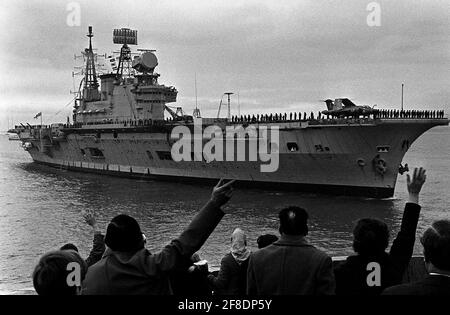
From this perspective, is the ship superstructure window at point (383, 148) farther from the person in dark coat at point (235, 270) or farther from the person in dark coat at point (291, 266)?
the person in dark coat at point (291, 266)

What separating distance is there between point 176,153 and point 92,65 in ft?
63.6

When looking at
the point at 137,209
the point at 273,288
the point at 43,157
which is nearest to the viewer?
the point at 273,288

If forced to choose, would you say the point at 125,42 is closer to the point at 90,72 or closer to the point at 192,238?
the point at 90,72

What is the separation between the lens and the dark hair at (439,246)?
7.45 feet

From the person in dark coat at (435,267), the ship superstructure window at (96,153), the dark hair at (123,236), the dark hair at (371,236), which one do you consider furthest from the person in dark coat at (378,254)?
the ship superstructure window at (96,153)

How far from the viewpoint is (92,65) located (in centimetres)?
4306

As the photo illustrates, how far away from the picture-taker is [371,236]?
282 cm

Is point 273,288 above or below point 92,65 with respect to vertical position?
below

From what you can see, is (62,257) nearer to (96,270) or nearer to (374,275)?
(96,270)

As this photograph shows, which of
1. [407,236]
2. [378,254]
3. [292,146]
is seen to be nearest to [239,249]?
[378,254]

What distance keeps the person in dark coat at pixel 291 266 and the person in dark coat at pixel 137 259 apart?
501 millimetres

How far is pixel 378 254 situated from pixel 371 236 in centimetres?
16
